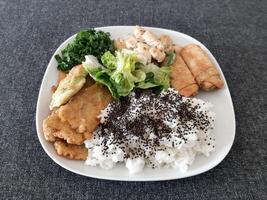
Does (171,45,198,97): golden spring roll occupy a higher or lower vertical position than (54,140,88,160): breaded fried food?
higher

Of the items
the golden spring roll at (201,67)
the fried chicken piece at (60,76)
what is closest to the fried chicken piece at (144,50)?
the golden spring roll at (201,67)

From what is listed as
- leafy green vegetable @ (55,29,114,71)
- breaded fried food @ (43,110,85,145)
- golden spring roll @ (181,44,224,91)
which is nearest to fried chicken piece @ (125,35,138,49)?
leafy green vegetable @ (55,29,114,71)

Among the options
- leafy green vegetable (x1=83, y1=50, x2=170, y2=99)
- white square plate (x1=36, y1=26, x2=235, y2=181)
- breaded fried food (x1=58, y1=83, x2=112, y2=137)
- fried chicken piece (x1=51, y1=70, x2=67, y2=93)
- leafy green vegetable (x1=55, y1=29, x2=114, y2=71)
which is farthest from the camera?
leafy green vegetable (x1=55, y1=29, x2=114, y2=71)

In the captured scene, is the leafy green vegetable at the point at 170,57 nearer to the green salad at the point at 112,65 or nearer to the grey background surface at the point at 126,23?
the green salad at the point at 112,65

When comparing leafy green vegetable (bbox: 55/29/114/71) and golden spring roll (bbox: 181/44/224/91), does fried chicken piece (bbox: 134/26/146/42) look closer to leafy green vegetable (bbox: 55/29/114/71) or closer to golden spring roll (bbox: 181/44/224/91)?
leafy green vegetable (bbox: 55/29/114/71)

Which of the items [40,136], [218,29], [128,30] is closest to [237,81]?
[218,29]

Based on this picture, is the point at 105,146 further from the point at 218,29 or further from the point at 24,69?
the point at 218,29
